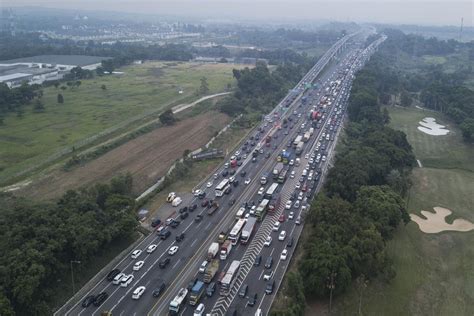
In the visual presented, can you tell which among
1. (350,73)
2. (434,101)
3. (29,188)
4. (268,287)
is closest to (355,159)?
(268,287)

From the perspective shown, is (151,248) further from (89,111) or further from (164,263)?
(89,111)

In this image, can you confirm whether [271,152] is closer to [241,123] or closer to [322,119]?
[241,123]

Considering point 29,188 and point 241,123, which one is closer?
point 29,188

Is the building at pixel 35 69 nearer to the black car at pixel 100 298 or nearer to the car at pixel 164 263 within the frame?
the car at pixel 164 263

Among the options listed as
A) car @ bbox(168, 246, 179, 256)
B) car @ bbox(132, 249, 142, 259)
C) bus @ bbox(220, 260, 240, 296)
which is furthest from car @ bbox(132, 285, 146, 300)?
bus @ bbox(220, 260, 240, 296)

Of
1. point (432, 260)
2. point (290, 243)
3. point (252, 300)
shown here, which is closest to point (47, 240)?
point (252, 300)

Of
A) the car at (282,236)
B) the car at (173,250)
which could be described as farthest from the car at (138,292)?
the car at (282,236)

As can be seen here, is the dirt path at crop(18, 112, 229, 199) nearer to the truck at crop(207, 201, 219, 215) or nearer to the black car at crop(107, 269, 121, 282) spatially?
the truck at crop(207, 201, 219, 215)
